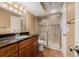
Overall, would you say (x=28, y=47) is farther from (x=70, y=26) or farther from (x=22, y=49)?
(x=70, y=26)

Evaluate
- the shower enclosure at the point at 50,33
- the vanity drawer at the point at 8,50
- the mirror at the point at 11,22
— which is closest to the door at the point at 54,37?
the shower enclosure at the point at 50,33

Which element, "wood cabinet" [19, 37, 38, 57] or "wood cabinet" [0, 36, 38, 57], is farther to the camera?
"wood cabinet" [19, 37, 38, 57]

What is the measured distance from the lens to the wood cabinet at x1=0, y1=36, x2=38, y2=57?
5.22 ft

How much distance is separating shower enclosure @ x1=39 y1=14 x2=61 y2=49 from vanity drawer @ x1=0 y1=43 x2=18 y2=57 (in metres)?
0.46

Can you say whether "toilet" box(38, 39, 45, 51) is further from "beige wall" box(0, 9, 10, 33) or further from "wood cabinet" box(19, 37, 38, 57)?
"beige wall" box(0, 9, 10, 33)

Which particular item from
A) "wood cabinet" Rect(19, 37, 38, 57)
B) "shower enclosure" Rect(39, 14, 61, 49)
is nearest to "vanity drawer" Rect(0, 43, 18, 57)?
"wood cabinet" Rect(19, 37, 38, 57)

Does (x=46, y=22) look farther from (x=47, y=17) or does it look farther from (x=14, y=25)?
(x=14, y=25)

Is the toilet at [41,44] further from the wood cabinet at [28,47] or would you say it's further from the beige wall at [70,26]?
the beige wall at [70,26]

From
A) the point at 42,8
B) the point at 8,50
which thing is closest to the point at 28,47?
the point at 8,50

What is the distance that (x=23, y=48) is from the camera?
199 cm

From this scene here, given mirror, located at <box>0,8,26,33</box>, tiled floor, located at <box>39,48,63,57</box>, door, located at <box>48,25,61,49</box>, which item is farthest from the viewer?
mirror, located at <box>0,8,26,33</box>

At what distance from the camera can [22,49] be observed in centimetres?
198

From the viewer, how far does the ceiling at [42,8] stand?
1874 millimetres

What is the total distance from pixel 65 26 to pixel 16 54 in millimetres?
826
